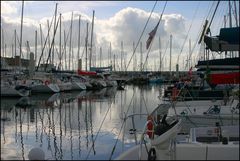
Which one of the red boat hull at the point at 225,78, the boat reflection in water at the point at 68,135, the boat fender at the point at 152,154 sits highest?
the red boat hull at the point at 225,78

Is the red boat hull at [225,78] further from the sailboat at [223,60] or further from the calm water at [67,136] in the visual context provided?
the calm water at [67,136]

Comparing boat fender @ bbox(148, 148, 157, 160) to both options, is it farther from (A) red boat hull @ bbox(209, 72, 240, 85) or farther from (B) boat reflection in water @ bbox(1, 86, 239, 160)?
A: (A) red boat hull @ bbox(209, 72, 240, 85)

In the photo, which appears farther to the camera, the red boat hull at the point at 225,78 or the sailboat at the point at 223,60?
the red boat hull at the point at 225,78

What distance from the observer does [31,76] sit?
57062 mm

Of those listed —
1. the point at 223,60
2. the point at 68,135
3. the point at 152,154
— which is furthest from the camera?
the point at 68,135

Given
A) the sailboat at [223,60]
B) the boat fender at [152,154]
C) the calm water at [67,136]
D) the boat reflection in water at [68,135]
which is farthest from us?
the calm water at [67,136]

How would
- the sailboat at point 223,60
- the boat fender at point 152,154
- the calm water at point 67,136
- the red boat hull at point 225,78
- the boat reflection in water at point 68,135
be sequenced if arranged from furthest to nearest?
1. the red boat hull at point 225,78
2. the calm water at point 67,136
3. the boat reflection in water at point 68,135
4. the sailboat at point 223,60
5. the boat fender at point 152,154

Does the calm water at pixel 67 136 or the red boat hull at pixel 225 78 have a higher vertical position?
the red boat hull at pixel 225 78

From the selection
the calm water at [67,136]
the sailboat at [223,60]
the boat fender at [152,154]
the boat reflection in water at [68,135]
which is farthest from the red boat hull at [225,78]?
the boat fender at [152,154]

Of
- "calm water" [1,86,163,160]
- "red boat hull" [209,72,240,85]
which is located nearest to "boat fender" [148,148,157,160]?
"calm water" [1,86,163,160]

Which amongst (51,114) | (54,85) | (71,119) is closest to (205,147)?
(71,119)

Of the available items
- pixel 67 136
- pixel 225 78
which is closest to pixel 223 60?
pixel 225 78

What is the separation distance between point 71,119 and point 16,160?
12674 millimetres

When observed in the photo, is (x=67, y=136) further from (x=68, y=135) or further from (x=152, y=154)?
(x=152, y=154)
